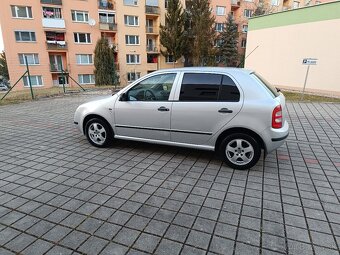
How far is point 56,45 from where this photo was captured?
2861 centimetres

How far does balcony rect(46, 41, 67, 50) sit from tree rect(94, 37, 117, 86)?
3.96m

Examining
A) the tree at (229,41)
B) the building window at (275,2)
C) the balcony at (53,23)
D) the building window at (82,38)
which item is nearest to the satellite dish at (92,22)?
the building window at (82,38)

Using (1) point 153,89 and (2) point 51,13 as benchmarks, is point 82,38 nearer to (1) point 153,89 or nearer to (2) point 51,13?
(2) point 51,13

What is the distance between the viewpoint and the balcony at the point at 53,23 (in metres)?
27.5

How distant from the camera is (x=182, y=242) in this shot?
230cm

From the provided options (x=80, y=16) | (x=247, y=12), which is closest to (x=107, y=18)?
(x=80, y=16)

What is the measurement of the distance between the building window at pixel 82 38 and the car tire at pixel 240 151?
3104 cm

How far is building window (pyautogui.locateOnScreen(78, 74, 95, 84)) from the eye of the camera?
31306 mm

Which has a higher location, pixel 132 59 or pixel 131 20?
pixel 131 20

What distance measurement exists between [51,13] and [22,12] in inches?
118

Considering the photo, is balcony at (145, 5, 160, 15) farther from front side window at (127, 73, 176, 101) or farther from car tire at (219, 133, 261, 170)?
car tire at (219, 133, 261, 170)

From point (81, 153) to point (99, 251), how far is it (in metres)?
2.74

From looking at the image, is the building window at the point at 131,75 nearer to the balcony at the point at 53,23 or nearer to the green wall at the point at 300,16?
the balcony at the point at 53,23

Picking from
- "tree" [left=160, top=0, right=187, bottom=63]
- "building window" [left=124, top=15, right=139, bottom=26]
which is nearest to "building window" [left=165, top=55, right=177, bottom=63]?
"tree" [left=160, top=0, right=187, bottom=63]
